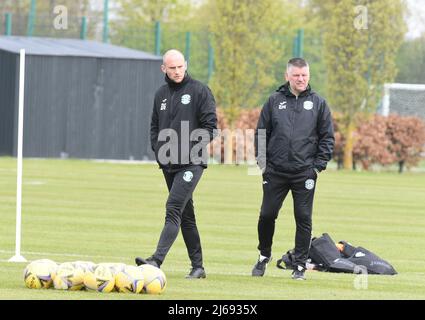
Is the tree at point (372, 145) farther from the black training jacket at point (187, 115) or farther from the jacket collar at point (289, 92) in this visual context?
the black training jacket at point (187, 115)

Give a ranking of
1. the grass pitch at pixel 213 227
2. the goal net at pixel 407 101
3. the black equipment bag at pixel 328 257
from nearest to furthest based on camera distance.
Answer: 1. the grass pitch at pixel 213 227
2. the black equipment bag at pixel 328 257
3. the goal net at pixel 407 101

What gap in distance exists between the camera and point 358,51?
147ft

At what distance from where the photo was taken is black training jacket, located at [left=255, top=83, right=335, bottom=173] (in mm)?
14352

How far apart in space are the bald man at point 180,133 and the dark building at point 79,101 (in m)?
30.6

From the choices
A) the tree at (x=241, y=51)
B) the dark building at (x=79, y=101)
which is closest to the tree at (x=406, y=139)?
the tree at (x=241, y=51)

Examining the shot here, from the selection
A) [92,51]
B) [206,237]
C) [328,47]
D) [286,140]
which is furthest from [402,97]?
[286,140]

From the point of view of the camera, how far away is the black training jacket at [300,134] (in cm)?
1435

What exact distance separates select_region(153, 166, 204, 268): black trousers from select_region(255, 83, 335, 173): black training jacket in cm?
86

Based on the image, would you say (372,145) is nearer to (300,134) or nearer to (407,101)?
(407,101)

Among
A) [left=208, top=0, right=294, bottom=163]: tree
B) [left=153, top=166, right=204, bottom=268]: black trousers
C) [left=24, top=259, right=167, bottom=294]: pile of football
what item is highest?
[left=208, top=0, right=294, bottom=163]: tree

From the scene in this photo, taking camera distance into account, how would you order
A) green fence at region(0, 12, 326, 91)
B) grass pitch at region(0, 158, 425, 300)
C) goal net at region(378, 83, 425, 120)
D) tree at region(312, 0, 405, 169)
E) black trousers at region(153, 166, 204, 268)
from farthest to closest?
goal net at region(378, 83, 425, 120), green fence at region(0, 12, 326, 91), tree at region(312, 0, 405, 169), black trousers at region(153, 166, 204, 268), grass pitch at region(0, 158, 425, 300)

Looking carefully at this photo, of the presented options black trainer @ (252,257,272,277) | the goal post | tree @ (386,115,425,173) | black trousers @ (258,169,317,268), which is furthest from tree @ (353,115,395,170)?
black trousers @ (258,169,317,268)

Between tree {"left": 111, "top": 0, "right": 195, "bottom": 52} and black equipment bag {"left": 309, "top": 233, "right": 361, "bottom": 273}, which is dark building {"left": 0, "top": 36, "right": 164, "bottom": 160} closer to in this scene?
tree {"left": 111, "top": 0, "right": 195, "bottom": 52}
